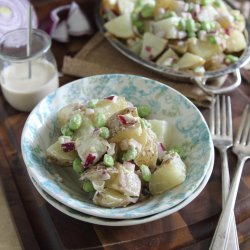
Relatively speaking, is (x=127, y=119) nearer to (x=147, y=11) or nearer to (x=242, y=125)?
(x=242, y=125)

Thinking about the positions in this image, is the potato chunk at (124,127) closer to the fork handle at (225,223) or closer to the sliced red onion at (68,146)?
the sliced red onion at (68,146)

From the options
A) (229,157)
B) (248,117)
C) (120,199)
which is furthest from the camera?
(248,117)

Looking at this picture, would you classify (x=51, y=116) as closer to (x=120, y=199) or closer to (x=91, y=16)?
(x=120, y=199)

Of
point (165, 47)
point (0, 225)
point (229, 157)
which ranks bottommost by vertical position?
point (0, 225)

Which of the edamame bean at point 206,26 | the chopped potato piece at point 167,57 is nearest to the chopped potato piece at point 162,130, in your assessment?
the chopped potato piece at point 167,57

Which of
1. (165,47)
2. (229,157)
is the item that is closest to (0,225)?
(229,157)

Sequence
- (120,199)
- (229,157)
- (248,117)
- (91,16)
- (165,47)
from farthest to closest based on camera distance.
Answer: (91,16) < (165,47) < (248,117) < (229,157) < (120,199)

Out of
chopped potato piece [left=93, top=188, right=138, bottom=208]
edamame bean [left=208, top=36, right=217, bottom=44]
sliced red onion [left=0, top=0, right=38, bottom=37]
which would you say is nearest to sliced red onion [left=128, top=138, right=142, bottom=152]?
chopped potato piece [left=93, top=188, right=138, bottom=208]
